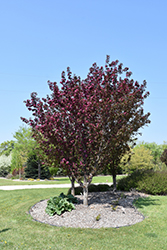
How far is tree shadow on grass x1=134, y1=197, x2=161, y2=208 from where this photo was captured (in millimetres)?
8812

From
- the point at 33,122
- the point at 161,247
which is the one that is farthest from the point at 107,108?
the point at 161,247

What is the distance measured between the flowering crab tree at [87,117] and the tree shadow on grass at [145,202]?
7.22 feet

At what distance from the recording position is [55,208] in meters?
7.45

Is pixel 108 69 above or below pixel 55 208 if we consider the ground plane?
above

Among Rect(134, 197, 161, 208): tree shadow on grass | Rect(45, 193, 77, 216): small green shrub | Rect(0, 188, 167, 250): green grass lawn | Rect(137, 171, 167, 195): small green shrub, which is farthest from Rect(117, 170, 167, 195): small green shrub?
Rect(45, 193, 77, 216): small green shrub

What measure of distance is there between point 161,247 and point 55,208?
360 cm

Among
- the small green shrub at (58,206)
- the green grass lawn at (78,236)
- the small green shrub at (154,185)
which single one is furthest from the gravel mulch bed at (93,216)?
the small green shrub at (154,185)

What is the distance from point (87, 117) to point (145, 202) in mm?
4572

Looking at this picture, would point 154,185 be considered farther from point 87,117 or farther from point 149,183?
point 87,117

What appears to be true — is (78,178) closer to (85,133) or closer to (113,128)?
(85,133)

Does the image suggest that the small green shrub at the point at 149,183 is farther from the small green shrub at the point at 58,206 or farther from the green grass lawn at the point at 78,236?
the small green shrub at the point at 58,206

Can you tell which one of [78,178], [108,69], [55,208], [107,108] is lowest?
[55,208]

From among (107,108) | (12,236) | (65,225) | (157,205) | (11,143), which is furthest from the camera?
(11,143)

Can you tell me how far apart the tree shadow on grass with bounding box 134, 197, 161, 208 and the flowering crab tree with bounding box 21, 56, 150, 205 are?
7.22 ft
